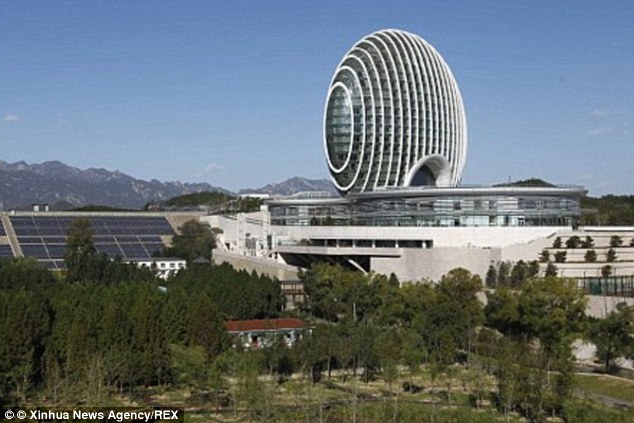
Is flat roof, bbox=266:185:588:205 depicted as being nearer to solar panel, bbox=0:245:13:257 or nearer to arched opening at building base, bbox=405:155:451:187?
arched opening at building base, bbox=405:155:451:187

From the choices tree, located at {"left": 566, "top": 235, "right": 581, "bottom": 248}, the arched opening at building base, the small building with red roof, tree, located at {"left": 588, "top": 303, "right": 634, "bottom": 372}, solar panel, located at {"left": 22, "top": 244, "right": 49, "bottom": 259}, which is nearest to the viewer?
tree, located at {"left": 588, "top": 303, "right": 634, "bottom": 372}

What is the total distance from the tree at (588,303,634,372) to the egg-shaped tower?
27740mm

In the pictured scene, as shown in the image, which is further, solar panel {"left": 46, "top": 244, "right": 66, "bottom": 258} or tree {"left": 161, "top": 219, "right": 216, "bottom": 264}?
tree {"left": 161, "top": 219, "right": 216, "bottom": 264}

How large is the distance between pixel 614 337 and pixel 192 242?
123ft

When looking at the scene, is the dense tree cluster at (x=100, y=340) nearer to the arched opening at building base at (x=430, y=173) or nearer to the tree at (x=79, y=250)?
the tree at (x=79, y=250)

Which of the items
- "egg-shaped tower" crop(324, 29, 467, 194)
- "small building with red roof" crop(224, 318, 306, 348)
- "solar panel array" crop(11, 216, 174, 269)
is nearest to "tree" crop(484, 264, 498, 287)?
"small building with red roof" crop(224, 318, 306, 348)

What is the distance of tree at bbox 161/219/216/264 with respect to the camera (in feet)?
187

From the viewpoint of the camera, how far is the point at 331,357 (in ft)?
82.6

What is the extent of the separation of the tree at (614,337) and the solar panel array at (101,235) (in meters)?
34.7

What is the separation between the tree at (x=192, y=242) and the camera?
57125 mm

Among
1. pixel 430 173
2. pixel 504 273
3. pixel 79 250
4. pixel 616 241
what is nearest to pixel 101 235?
pixel 79 250

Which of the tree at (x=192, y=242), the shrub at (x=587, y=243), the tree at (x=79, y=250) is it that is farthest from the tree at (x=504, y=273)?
the tree at (x=192, y=242)

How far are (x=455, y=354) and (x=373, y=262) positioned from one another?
17693 mm

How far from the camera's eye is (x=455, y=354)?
25656mm
